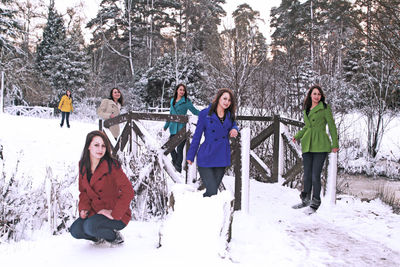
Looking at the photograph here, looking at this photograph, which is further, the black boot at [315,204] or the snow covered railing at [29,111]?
the snow covered railing at [29,111]

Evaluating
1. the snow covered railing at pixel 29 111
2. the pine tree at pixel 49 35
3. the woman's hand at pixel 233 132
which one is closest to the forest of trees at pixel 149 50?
the pine tree at pixel 49 35

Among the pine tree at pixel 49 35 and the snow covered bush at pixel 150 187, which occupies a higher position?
the pine tree at pixel 49 35

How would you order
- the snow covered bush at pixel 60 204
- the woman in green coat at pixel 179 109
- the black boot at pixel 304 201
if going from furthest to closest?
the woman in green coat at pixel 179 109 → the black boot at pixel 304 201 → the snow covered bush at pixel 60 204

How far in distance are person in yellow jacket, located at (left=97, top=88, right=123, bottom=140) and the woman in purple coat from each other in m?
3.51

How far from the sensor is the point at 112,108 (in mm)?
6824

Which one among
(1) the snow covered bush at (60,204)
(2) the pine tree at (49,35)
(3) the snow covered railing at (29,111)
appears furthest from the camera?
(2) the pine tree at (49,35)

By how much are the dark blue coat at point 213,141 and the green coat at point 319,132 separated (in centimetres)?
136

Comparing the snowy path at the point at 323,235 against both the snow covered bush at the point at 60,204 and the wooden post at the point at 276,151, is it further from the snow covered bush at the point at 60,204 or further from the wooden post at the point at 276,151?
the snow covered bush at the point at 60,204

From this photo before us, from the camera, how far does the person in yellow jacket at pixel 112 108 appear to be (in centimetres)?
671

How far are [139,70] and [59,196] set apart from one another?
24236 millimetres

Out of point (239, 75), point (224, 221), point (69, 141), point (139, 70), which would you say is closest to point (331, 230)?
point (224, 221)

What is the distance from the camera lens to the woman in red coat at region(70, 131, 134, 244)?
9.01 ft

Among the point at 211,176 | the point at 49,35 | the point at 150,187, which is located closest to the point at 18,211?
the point at 150,187

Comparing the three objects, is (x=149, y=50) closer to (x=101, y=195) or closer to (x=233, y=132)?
(x=233, y=132)
